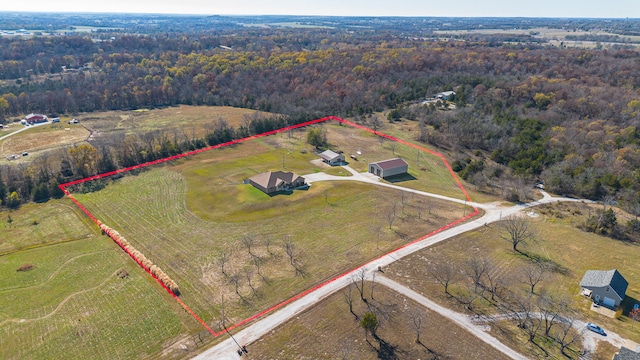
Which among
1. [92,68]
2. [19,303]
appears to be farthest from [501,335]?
[92,68]

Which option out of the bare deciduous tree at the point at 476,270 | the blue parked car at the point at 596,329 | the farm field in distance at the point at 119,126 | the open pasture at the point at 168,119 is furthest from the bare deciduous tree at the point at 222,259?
the open pasture at the point at 168,119

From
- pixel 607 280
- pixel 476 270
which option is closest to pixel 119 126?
pixel 476 270

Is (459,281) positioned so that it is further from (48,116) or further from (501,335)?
(48,116)

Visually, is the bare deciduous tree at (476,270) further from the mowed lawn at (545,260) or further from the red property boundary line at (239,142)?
the red property boundary line at (239,142)

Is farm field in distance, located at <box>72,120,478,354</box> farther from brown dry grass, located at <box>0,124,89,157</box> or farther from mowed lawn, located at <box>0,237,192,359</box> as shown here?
brown dry grass, located at <box>0,124,89,157</box>

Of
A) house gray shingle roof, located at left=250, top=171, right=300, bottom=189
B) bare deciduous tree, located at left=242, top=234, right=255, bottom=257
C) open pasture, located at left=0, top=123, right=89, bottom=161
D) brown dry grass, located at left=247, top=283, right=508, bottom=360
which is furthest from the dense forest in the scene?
brown dry grass, located at left=247, top=283, right=508, bottom=360
